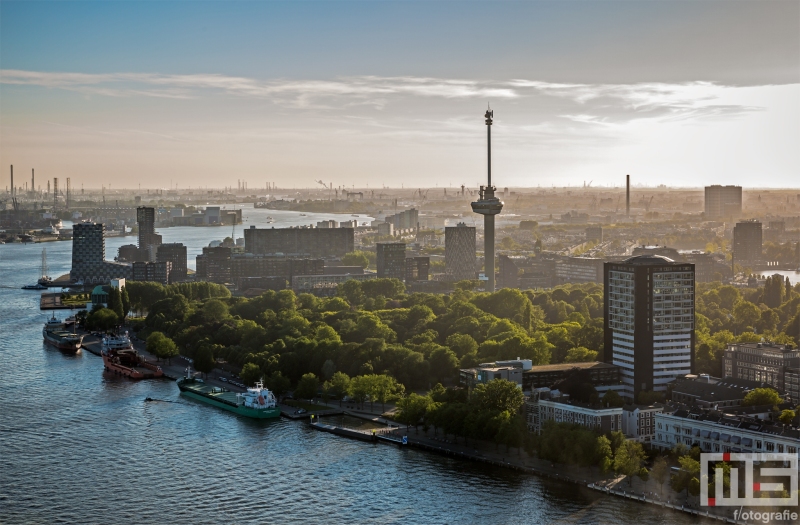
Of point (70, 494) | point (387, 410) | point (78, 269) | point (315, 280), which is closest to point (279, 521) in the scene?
point (70, 494)

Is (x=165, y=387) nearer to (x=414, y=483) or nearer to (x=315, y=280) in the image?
(x=414, y=483)

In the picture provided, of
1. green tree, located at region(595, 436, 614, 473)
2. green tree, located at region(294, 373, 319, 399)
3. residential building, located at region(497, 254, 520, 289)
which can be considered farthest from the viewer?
residential building, located at region(497, 254, 520, 289)

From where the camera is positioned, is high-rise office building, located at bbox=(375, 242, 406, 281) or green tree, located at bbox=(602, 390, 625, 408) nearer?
green tree, located at bbox=(602, 390, 625, 408)

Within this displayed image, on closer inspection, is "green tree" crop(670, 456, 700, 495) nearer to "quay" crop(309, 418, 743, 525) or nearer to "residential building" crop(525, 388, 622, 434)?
"quay" crop(309, 418, 743, 525)

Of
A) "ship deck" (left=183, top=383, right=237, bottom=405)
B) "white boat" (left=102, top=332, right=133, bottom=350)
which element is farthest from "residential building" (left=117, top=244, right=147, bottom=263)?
"ship deck" (left=183, top=383, right=237, bottom=405)

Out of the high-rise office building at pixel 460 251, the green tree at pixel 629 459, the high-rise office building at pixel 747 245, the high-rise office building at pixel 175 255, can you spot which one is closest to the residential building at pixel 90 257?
the high-rise office building at pixel 175 255

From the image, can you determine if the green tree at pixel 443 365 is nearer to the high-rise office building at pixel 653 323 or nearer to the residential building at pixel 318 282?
the high-rise office building at pixel 653 323
